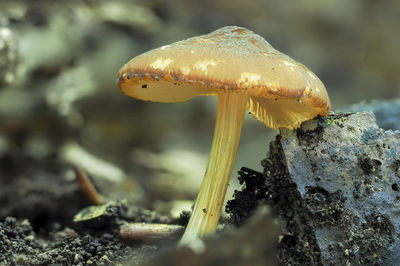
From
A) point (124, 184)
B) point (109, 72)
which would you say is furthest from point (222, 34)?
point (109, 72)

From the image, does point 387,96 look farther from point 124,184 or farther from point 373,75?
point 124,184

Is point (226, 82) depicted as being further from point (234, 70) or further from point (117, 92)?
point (117, 92)

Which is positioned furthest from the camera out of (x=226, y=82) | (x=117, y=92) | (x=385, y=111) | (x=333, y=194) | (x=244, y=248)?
(x=117, y=92)

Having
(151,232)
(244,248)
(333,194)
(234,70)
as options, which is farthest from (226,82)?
(151,232)

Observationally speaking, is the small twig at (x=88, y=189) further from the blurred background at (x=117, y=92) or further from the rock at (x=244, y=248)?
the rock at (x=244, y=248)

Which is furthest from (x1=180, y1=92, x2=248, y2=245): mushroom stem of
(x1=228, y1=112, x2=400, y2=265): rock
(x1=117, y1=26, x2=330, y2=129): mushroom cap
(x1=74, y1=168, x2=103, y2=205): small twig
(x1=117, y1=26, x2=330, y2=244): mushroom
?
(x1=74, y1=168, x2=103, y2=205): small twig

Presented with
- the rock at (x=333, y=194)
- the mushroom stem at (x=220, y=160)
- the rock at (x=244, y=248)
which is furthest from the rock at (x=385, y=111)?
the rock at (x=244, y=248)
